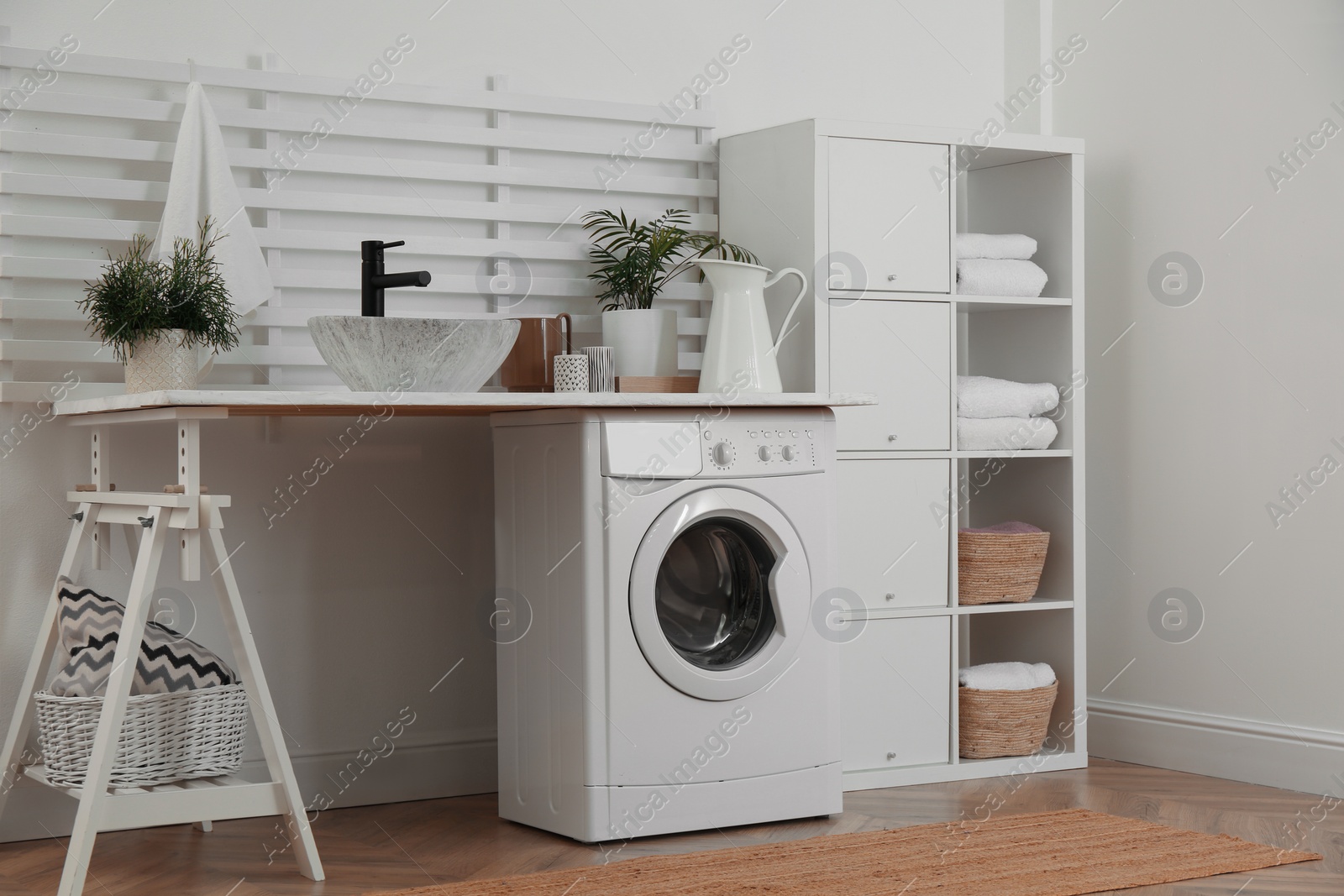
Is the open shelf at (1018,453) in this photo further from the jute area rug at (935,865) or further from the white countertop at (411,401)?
the jute area rug at (935,865)

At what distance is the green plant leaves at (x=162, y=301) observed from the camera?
8.50 feet

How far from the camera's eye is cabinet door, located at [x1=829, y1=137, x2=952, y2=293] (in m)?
3.25

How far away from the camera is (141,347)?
262cm

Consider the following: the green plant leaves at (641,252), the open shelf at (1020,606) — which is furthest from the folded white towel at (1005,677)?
the green plant leaves at (641,252)

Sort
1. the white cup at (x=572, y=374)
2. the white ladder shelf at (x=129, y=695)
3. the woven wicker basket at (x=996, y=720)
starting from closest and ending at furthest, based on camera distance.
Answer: the white ladder shelf at (x=129, y=695) < the white cup at (x=572, y=374) < the woven wicker basket at (x=996, y=720)

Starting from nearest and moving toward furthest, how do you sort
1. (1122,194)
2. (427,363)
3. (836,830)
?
(427,363)
(836,830)
(1122,194)

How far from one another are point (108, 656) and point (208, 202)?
0.95m

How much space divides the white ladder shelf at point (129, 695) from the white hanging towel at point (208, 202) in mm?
411

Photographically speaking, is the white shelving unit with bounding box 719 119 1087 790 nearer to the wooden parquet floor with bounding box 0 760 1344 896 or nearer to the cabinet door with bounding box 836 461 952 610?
the cabinet door with bounding box 836 461 952 610

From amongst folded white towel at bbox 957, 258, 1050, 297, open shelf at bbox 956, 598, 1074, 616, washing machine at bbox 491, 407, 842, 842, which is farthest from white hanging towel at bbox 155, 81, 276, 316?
open shelf at bbox 956, 598, 1074, 616

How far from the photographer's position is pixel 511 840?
2801mm

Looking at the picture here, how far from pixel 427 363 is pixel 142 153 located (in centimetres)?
81

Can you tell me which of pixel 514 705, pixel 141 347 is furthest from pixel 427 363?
pixel 514 705

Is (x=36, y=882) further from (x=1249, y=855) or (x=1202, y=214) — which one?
(x=1202, y=214)
